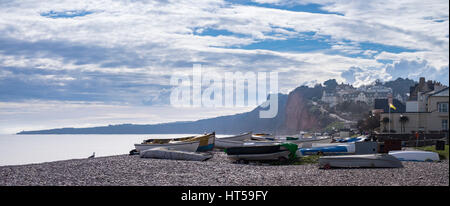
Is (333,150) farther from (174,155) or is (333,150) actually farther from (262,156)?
(174,155)

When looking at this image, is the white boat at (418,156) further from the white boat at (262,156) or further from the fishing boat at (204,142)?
the fishing boat at (204,142)

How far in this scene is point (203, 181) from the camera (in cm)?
1753

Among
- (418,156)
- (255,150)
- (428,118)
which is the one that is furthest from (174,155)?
(428,118)

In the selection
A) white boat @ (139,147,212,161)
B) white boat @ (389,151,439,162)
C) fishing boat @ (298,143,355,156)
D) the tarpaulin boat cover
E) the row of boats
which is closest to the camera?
the row of boats

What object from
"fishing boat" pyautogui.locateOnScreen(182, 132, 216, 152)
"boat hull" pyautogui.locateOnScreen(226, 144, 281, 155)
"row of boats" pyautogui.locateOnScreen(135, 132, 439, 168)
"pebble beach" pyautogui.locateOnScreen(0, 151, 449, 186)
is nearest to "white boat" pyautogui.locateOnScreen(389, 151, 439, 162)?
"row of boats" pyautogui.locateOnScreen(135, 132, 439, 168)

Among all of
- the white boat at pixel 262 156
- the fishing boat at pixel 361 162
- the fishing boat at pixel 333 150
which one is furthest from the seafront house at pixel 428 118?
the fishing boat at pixel 361 162

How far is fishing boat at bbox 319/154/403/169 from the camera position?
71.4 feet

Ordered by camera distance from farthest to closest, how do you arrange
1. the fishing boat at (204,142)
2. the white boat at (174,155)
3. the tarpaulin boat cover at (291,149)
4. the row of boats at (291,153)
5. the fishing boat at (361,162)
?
the fishing boat at (204,142) < the tarpaulin boat cover at (291,149) < the white boat at (174,155) < the row of boats at (291,153) < the fishing boat at (361,162)

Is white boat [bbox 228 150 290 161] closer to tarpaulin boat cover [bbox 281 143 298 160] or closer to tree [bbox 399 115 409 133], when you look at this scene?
tarpaulin boat cover [bbox 281 143 298 160]

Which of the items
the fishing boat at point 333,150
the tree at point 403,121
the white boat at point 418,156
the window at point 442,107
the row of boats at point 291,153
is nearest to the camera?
the row of boats at point 291,153

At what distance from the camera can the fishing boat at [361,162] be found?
2175 cm
